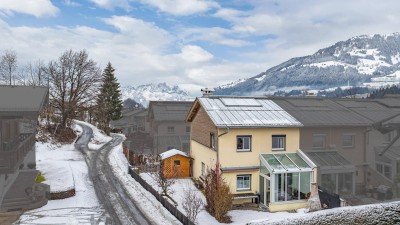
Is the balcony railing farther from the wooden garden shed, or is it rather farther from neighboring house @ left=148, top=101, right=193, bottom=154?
neighboring house @ left=148, top=101, right=193, bottom=154

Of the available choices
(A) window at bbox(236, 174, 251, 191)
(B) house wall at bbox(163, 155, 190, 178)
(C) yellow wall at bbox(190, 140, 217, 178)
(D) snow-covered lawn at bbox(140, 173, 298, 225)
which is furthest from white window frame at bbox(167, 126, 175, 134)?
(A) window at bbox(236, 174, 251, 191)

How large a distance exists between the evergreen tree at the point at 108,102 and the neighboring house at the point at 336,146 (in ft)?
170

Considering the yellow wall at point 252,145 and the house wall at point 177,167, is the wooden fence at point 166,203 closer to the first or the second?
the house wall at point 177,167

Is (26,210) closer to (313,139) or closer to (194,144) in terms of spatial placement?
(194,144)

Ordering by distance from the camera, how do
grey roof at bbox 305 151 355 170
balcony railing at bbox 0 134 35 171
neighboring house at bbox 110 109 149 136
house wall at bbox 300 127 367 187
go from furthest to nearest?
neighboring house at bbox 110 109 149 136
house wall at bbox 300 127 367 187
grey roof at bbox 305 151 355 170
balcony railing at bbox 0 134 35 171

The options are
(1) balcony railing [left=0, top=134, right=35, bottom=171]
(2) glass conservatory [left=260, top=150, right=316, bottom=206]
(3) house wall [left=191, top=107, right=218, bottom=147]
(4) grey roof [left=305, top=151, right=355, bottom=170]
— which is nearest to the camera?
(1) balcony railing [left=0, top=134, right=35, bottom=171]

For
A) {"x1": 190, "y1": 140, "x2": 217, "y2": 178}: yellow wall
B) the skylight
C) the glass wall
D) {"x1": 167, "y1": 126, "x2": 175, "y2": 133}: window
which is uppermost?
the skylight

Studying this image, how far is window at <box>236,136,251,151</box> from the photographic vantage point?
2606 centimetres

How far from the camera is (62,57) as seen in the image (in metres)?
58.5

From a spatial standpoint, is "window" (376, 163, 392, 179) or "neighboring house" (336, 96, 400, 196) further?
"window" (376, 163, 392, 179)

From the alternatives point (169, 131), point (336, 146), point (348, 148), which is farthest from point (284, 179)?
point (169, 131)

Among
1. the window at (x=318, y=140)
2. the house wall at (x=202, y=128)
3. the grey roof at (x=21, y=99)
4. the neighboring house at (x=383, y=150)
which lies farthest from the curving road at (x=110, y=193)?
the neighboring house at (x=383, y=150)

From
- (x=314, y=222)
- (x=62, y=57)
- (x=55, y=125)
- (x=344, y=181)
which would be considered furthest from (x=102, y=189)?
(x=62, y=57)

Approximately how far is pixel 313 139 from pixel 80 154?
105 feet
